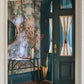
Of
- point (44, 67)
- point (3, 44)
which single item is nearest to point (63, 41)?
point (44, 67)

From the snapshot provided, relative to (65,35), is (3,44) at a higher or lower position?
lower

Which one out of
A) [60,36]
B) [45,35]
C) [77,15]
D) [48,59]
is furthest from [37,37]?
[77,15]

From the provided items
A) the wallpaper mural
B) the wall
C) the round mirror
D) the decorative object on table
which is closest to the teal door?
the decorative object on table

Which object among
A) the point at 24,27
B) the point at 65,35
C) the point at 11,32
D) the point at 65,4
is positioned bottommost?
the point at 65,35

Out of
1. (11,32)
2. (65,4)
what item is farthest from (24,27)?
(65,4)

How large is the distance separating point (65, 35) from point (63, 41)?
196 millimetres

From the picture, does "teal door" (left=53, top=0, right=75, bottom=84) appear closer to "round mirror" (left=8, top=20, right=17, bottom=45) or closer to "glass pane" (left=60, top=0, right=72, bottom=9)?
"glass pane" (left=60, top=0, right=72, bottom=9)

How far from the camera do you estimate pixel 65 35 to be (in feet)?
16.9

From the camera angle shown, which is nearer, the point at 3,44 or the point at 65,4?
the point at 3,44

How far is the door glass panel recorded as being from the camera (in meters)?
5.10

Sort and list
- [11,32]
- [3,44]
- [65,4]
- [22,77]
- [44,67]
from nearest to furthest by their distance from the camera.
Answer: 1. [3,44]
2. [65,4]
3. [11,32]
4. [22,77]
5. [44,67]

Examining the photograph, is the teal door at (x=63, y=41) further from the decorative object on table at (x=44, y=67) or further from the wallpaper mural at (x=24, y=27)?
the wallpaper mural at (x=24, y=27)

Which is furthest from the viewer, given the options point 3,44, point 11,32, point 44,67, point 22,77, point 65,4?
point 44,67

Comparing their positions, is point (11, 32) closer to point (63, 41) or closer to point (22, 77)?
point (22, 77)
